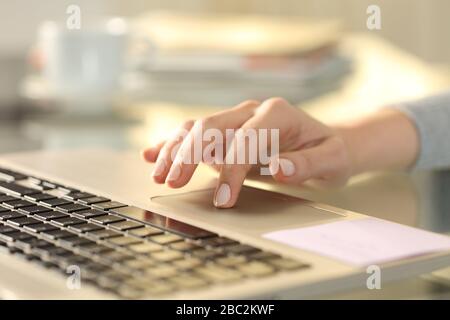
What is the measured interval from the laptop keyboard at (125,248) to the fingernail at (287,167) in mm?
163

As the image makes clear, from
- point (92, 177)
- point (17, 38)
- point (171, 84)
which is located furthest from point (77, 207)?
point (17, 38)

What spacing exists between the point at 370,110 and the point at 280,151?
1.28 ft

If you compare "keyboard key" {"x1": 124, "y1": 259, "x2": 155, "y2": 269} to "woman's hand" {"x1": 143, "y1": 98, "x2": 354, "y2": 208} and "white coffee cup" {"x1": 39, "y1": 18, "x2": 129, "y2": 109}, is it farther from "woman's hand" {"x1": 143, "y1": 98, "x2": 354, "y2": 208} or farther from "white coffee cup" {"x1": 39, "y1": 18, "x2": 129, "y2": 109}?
"white coffee cup" {"x1": 39, "y1": 18, "x2": 129, "y2": 109}

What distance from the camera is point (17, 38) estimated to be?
2424mm

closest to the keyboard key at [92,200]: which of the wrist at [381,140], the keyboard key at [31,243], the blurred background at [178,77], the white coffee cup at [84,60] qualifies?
the keyboard key at [31,243]

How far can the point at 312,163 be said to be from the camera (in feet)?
2.80

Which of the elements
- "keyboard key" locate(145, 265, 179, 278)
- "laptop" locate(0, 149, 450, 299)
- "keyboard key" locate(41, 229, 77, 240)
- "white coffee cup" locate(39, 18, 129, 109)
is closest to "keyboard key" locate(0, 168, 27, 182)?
"laptop" locate(0, 149, 450, 299)

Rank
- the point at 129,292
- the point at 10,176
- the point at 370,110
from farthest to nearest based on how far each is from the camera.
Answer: the point at 370,110 < the point at 10,176 < the point at 129,292

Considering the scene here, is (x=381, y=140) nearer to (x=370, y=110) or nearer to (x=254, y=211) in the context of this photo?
(x=370, y=110)

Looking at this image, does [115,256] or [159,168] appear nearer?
[115,256]

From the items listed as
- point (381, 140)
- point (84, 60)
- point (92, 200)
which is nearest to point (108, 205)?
point (92, 200)

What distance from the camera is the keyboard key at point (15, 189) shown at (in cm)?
74

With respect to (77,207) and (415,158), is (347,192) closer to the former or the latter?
(415,158)
